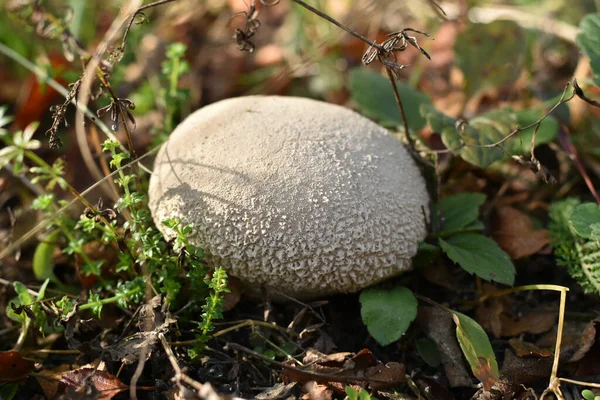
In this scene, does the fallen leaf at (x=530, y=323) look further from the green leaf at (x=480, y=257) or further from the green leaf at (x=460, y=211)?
the green leaf at (x=460, y=211)

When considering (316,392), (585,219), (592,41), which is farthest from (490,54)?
(316,392)

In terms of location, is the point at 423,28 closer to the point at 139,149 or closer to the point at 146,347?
the point at 139,149

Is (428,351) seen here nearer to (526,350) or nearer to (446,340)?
(446,340)

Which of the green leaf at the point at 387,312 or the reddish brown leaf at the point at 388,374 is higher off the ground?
the green leaf at the point at 387,312

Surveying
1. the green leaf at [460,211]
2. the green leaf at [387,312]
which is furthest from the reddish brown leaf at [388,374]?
the green leaf at [460,211]

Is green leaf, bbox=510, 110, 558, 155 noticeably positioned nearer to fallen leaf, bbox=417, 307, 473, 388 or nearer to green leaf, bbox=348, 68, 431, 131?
green leaf, bbox=348, 68, 431, 131

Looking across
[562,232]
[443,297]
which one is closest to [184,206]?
[443,297]
